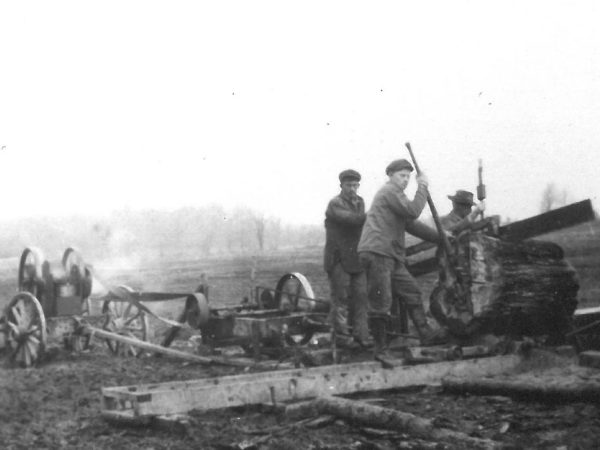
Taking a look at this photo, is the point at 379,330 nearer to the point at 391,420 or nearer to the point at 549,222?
the point at 549,222

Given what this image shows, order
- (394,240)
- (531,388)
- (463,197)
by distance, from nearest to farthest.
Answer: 1. (531,388)
2. (394,240)
3. (463,197)

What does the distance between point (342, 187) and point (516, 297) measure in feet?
8.89

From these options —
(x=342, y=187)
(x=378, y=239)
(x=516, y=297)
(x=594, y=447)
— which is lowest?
(x=594, y=447)

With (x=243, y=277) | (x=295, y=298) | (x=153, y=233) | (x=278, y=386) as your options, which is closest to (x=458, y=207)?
(x=295, y=298)

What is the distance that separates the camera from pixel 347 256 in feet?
34.6

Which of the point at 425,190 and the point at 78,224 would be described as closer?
the point at 425,190

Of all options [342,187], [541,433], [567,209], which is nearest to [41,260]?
[342,187]

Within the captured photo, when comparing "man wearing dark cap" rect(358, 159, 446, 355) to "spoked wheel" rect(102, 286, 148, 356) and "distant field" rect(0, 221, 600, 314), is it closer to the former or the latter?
"spoked wheel" rect(102, 286, 148, 356)

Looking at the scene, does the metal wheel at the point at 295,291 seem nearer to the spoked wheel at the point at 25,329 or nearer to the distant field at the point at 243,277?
the spoked wheel at the point at 25,329

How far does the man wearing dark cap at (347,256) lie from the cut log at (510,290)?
1.32m

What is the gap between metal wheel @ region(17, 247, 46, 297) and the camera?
11633 millimetres

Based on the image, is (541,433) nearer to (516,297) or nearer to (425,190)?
(516,297)

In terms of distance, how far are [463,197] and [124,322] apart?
5285 mm

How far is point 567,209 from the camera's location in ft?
29.3
